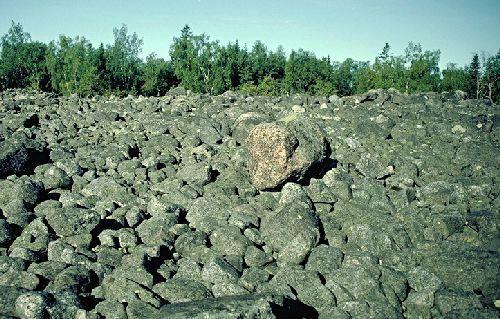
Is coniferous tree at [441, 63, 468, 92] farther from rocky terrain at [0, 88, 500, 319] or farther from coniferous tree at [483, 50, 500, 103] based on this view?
rocky terrain at [0, 88, 500, 319]

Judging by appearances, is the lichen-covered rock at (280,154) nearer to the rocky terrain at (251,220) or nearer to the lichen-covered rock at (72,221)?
the rocky terrain at (251,220)

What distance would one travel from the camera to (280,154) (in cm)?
750

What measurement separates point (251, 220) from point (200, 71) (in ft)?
118

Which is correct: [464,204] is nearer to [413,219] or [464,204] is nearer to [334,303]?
[413,219]

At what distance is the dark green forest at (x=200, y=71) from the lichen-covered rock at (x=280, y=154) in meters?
29.4

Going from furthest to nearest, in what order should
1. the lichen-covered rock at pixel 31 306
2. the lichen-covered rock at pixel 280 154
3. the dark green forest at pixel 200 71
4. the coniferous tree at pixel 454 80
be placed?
the coniferous tree at pixel 454 80, the dark green forest at pixel 200 71, the lichen-covered rock at pixel 280 154, the lichen-covered rock at pixel 31 306

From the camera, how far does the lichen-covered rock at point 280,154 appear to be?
7.53 metres

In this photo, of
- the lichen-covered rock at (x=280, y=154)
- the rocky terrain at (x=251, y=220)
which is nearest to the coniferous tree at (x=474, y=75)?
the rocky terrain at (x=251, y=220)

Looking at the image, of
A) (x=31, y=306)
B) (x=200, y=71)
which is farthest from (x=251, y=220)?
(x=200, y=71)

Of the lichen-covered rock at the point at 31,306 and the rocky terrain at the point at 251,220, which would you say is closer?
the lichen-covered rock at the point at 31,306

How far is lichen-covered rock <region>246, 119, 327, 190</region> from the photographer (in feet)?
24.7

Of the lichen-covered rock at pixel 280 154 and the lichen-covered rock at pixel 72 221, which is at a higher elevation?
the lichen-covered rock at pixel 280 154

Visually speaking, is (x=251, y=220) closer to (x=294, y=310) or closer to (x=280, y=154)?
(x=280, y=154)

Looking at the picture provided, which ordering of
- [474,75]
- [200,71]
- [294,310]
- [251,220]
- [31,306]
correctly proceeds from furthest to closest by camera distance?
[474,75]
[200,71]
[251,220]
[294,310]
[31,306]
